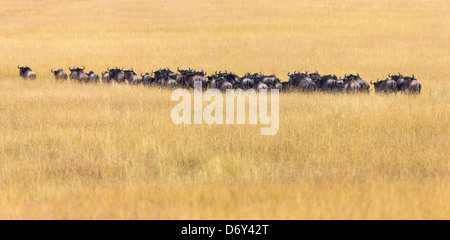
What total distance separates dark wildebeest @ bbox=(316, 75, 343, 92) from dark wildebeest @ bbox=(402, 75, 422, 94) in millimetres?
1800

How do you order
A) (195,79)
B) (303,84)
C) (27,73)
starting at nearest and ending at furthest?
(303,84) < (195,79) < (27,73)

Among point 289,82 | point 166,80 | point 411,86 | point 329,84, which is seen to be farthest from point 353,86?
point 166,80

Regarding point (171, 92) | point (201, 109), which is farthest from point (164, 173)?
point (171, 92)

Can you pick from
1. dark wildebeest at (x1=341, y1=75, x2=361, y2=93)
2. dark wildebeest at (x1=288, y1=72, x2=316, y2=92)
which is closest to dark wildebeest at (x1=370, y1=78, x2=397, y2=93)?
dark wildebeest at (x1=341, y1=75, x2=361, y2=93)

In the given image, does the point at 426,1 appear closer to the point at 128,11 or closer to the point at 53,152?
the point at 128,11

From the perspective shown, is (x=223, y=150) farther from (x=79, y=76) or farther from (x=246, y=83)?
(x=79, y=76)

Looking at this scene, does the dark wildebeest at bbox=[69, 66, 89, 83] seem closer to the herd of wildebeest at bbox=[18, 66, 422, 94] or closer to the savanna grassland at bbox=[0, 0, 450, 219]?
the herd of wildebeest at bbox=[18, 66, 422, 94]

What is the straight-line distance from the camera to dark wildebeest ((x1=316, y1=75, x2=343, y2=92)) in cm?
1641

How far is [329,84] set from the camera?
16.5 m

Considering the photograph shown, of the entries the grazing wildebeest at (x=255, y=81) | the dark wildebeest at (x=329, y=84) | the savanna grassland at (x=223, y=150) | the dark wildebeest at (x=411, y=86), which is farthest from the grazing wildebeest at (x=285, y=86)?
the dark wildebeest at (x=411, y=86)
